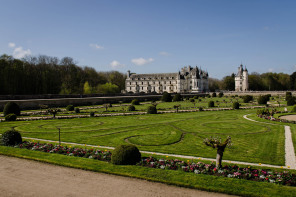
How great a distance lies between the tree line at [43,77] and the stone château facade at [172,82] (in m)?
37.2

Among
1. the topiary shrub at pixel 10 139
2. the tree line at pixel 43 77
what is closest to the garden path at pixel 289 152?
the topiary shrub at pixel 10 139

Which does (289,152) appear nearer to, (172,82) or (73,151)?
(73,151)

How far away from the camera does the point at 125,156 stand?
31.6 feet

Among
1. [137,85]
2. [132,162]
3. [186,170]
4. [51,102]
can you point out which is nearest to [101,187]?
[132,162]

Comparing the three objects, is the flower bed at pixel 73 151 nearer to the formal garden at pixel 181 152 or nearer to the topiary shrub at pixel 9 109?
the formal garden at pixel 181 152

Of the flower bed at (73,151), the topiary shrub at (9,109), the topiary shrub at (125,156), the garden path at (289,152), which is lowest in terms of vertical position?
the garden path at (289,152)

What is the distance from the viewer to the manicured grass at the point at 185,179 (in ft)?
23.9

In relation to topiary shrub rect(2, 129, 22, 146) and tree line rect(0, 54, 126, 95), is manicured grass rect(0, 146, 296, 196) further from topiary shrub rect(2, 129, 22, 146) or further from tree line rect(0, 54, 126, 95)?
tree line rect(0, 54, 126, 95)

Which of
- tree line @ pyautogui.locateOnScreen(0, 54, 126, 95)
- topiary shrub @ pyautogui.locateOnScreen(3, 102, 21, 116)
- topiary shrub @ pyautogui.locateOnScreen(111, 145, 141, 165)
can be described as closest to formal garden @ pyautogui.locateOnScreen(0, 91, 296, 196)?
topiary shrub @ pyautogui.locateOnScreen(111, 145, 141, 165)

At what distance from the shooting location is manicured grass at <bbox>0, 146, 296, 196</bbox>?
287 inches

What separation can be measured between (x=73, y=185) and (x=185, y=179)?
3738 mm

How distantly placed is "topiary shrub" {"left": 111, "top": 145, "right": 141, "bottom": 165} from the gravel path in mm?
922

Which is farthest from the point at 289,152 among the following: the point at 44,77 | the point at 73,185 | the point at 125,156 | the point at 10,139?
the point at 44,77

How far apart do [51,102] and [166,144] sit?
2693cm
